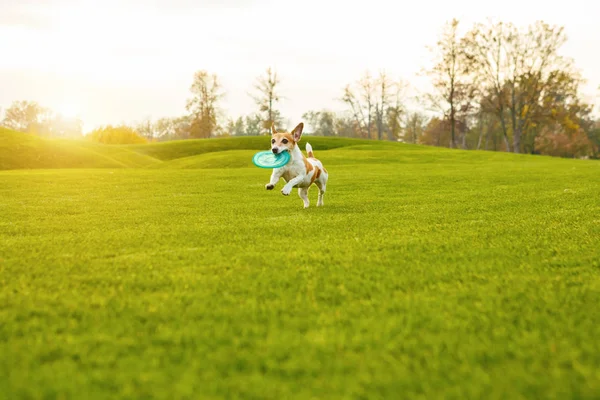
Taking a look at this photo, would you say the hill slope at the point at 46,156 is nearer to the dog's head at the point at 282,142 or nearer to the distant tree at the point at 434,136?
the dog's head at the point at 282,142

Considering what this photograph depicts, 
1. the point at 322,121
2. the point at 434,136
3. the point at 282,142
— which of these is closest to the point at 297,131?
the point at 282,142

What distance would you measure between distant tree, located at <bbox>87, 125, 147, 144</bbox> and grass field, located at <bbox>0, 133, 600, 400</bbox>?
7632 centimetres

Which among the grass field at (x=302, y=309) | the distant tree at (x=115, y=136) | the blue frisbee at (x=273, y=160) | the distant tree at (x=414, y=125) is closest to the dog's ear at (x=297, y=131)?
the blue frisbee at (x=273, y=160)

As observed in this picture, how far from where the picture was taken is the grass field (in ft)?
6.31

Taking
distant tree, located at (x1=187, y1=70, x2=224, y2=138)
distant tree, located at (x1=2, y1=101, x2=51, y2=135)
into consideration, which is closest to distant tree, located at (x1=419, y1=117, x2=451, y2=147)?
distant tree, located at (x1=187, y1=70, x2=224, y2=138)

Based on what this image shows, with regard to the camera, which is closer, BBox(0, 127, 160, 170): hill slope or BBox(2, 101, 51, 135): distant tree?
BBox(0, 127, 160, 170): hill slope

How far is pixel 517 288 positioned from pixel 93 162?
33843 mm

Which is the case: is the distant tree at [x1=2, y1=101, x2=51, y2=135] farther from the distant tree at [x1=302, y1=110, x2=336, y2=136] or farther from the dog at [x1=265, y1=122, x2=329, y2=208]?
the dog at [x1=265, y1=122, x2=329, y2=208]

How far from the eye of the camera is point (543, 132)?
71.6 metres

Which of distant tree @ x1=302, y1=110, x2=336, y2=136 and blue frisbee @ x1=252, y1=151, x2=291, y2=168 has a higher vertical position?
distant tree @ x1=302, y1=110, x2=336, y2=136

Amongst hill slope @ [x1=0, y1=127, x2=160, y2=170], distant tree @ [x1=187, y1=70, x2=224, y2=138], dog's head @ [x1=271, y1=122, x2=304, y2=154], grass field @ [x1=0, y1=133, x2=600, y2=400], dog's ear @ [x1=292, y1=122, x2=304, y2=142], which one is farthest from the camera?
distant tree @ [x1=187, y1=70, x2=224, y2=138]

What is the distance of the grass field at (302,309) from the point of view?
1922mm

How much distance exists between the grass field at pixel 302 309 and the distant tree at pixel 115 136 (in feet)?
250

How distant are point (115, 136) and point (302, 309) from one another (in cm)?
8353
